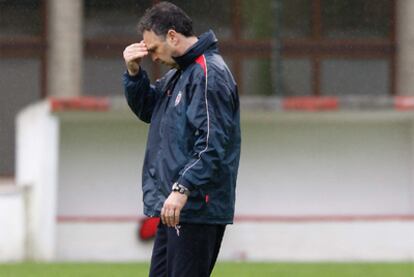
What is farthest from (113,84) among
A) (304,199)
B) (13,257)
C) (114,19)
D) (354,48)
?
(13,257)

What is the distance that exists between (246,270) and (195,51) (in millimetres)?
8502

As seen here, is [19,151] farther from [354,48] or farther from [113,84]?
[354,48]

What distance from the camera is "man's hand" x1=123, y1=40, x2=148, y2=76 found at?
22.8ft

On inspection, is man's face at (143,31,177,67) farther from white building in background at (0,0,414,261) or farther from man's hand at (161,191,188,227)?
white building in background at (0,0,414,261)

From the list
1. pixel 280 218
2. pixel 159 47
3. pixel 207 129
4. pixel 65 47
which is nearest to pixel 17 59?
pixel 65 47

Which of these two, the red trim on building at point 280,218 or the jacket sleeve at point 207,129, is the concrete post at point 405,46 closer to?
the red trim on building at point 280,218

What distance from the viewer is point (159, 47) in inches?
270

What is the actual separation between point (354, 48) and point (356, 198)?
22.9ft

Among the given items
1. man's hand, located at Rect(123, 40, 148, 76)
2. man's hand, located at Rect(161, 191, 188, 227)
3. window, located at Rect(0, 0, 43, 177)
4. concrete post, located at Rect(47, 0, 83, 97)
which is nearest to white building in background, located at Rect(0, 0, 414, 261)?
window, located at Rect(0, 0, 43, 177)

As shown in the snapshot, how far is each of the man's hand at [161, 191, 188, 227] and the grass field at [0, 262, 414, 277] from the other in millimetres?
7286

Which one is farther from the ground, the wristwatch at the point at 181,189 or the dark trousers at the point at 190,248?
the wristwatch at the point at 181,189

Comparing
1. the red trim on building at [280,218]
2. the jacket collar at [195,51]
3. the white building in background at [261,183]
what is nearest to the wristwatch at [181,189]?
the jacket collar at [195,51]

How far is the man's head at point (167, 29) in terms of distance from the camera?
680cm

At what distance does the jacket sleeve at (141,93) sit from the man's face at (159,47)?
0.81 ft
